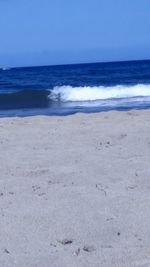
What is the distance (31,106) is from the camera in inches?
590

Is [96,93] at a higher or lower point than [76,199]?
lower

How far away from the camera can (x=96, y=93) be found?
59.7 feet

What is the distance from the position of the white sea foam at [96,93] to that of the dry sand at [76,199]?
10.0 metres

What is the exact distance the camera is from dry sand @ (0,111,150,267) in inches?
139

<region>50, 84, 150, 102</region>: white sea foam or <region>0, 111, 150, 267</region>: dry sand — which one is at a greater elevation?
<region>0, 111, 150, 267</region>: dry sand

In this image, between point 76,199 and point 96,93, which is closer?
point 76,199

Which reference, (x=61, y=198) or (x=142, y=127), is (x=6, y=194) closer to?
(x=61, y=198)

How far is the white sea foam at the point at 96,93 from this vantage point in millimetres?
17562

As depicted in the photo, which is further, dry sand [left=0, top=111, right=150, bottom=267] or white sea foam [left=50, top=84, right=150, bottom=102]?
white sea foam [left=50, top=84, right=150, bottom=102]

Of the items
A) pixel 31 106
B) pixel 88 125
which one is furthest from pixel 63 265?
pixel 31 106

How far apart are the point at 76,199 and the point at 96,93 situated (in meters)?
13.8

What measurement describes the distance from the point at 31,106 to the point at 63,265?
11754 mm

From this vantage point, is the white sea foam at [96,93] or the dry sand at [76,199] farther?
the white sea foam at [96,93]

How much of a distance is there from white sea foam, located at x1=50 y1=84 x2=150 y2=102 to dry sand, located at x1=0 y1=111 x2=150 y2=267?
10.0 m
